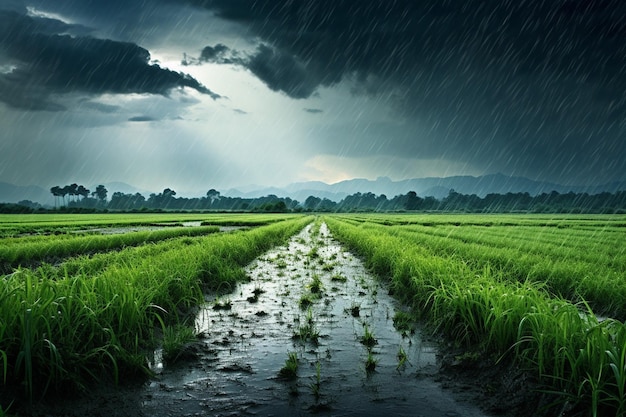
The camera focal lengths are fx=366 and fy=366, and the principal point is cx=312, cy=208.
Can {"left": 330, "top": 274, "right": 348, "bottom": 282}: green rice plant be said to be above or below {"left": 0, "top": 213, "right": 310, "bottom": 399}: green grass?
below

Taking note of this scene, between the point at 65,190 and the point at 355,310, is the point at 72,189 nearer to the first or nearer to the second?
the point at 65,190

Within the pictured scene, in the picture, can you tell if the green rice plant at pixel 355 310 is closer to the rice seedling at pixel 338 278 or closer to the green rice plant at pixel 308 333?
the green rice plant at pixel 308 333

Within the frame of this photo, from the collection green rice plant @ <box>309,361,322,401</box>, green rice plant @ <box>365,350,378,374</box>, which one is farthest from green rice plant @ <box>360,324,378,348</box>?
green rice plant @ <box>309,361,322,401</box>

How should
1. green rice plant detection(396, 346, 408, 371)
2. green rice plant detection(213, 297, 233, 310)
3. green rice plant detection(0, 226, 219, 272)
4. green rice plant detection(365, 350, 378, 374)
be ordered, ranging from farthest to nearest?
green rice plant detection(0, 226, 219, 272) → green rice plant detection(213, 297, 233, 310) → green rice plant detection(396, 346, 408, 371) → green rice plant detection(365, 350, 378, 374)

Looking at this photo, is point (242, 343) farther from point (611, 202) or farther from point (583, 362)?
point (611, 202)

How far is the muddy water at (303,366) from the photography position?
10.9 feet

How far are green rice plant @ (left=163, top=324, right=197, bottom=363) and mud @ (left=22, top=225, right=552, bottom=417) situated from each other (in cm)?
10

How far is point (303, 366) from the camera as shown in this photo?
4.19m

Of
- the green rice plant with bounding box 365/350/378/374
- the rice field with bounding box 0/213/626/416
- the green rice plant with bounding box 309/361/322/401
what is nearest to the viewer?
the rice field with bounding box 0/213/626/416

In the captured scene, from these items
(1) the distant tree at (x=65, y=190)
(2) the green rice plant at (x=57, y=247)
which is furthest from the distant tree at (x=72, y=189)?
(2) the green rice plant at (x=57, y=247)

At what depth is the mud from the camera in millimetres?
3293

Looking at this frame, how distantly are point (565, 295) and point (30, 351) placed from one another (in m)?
8.77

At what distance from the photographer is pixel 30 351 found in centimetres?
315

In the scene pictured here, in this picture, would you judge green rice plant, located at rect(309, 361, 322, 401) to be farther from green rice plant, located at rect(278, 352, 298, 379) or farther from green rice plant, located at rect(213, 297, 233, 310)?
green rice plant, located at rect(213, 297, 233, 310)
